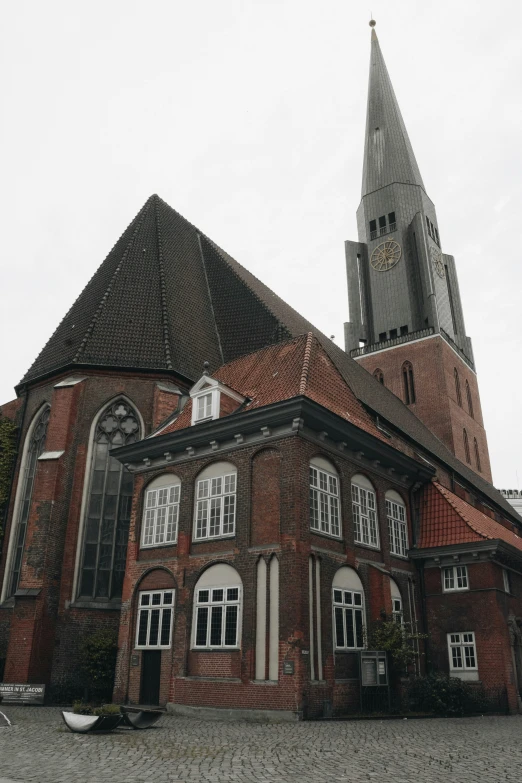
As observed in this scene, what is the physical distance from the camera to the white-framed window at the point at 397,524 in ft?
70.8

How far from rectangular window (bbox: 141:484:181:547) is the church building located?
54 mm

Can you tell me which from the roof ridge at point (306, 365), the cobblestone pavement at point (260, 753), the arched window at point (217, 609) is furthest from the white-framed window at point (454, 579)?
the roof ridge at point (306, 365)

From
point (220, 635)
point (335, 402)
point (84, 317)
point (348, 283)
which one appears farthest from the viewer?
point (348, 283)

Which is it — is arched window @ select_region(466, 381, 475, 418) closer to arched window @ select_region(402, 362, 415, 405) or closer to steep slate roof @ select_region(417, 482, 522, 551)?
arched window @ select_region(402, 362, 415, 405)

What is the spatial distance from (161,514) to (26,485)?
22.5 ft

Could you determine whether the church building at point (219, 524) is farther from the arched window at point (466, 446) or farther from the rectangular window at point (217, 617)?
the arched window at point (466, 446)

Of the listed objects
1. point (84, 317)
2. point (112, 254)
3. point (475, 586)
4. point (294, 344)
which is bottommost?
point (475, 586)

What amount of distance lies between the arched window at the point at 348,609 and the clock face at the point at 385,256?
34.0m

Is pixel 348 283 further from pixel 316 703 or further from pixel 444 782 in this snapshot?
pixel 444 782

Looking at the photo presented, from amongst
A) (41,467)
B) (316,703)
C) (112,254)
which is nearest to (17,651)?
(41,467)

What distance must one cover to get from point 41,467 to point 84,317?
23.7 feet

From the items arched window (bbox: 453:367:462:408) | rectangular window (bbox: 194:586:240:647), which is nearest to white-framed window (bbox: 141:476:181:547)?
rectangular window (bbox: 194:586:240:647)

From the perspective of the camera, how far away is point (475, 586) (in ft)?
67.7

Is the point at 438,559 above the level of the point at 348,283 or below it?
below
